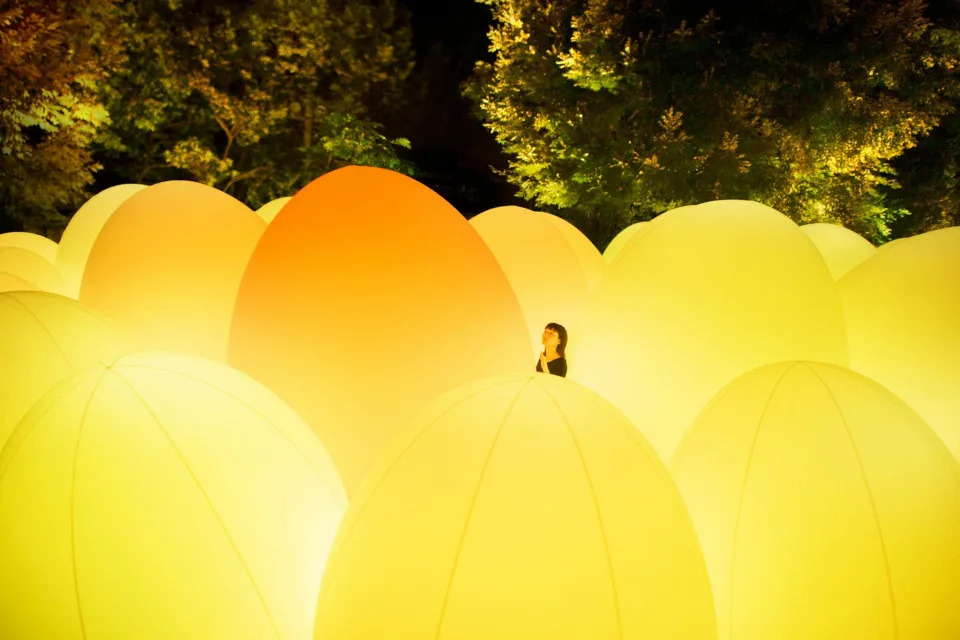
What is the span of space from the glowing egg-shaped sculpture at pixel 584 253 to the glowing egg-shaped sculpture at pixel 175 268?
3.39 metres

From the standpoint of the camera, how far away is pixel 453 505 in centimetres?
221

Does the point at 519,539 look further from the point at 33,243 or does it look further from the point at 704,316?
the point at 33,243

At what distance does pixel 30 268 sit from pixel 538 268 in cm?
Result: 474

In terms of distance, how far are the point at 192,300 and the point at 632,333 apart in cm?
289

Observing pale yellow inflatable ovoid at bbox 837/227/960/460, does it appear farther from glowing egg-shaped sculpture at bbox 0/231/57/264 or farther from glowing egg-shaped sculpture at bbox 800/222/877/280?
glowing egg-shaped sculpture at bbox 0/231/57/264

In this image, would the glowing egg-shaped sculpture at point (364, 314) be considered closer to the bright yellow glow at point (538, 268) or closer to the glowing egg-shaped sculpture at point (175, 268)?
the glowing egg-shaped sculpture at point (175, 268)

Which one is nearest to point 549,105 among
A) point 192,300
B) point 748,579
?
point 192,300

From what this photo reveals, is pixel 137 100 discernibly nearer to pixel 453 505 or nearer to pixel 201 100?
pixel 201 100

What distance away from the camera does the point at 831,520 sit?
258 cm

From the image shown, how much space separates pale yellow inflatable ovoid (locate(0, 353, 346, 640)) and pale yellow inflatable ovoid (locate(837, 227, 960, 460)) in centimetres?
349

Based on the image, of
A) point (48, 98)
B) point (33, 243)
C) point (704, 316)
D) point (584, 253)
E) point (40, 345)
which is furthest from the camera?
point (48, 98)

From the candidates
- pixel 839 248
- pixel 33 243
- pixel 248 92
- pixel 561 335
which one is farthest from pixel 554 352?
pixel 248 92

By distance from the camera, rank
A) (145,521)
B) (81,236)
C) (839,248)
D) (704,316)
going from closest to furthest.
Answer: (145,521) < (704,316) < (839,248) < (81,236)

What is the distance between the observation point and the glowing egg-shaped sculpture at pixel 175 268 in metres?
4.66
